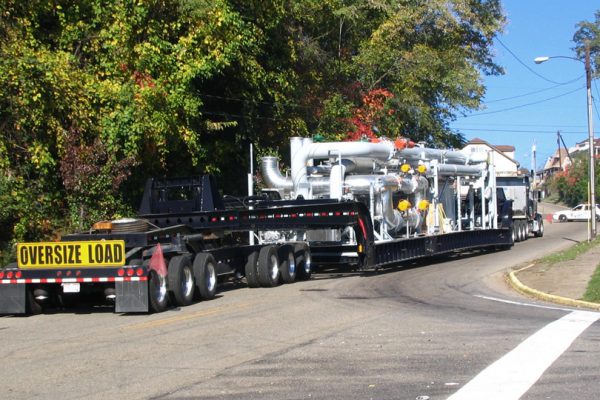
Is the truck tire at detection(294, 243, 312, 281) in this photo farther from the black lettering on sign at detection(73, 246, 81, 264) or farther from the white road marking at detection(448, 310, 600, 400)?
the white road marking at detection(448, 310, 600, 400)

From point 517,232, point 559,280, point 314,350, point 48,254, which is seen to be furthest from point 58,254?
point 517,232

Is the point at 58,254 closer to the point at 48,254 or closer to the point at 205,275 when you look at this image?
the point at 48,254

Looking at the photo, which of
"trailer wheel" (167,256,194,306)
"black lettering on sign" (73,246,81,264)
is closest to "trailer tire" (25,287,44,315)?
"black lettering on sign" (73,246,81,264)

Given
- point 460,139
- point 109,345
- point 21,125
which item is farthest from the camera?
point 460,139

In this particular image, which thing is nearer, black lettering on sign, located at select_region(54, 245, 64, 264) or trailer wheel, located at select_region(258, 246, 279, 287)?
black lettering on sign, located at select_region(54, 245, 64, 264)

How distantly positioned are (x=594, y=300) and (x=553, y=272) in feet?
18.0

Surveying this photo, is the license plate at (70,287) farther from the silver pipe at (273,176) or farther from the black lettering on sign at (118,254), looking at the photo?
the silver pipe at (273,176)

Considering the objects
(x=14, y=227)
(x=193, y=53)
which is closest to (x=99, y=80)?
(x=193, y=53)

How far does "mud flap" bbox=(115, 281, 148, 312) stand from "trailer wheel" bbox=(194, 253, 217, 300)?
7.17 feet

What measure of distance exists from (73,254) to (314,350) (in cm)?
594

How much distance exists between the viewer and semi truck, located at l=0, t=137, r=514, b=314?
14853mm

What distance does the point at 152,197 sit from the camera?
2042 centimetres

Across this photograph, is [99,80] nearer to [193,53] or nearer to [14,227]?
[193,53]


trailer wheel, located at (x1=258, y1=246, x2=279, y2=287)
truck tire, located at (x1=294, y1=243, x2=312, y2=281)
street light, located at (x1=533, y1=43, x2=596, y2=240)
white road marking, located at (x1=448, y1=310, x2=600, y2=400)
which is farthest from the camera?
street light, located at (x1=533, y1=43, x2=596, y2=240)
